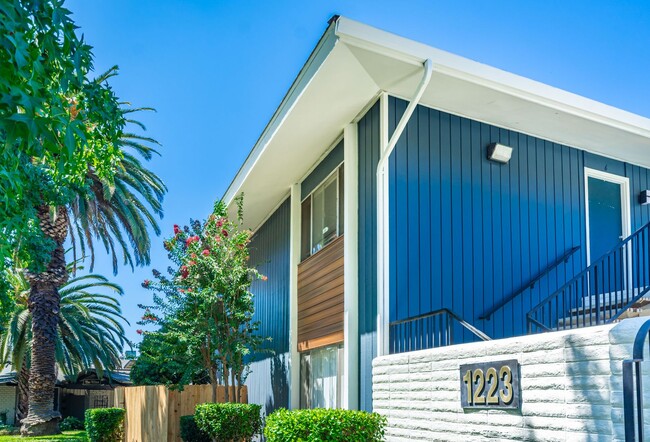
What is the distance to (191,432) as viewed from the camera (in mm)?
12484

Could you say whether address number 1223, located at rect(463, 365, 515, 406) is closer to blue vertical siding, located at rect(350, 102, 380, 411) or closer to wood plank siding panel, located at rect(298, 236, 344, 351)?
blue vertical siding, located at rect(350, 102, 380, 411)

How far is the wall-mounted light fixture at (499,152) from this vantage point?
10000 mm

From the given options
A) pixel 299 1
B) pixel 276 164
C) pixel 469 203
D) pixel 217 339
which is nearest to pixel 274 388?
pixel 217 339

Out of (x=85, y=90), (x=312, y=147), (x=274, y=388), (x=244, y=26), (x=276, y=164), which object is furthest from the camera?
(x=244, y=26)

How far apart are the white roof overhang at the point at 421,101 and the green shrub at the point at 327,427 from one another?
386 cm

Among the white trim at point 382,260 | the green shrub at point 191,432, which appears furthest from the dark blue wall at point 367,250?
the green shrub at point 191,432

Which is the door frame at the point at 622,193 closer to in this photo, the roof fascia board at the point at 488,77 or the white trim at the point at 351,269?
the roof fascia board at the point at 488,77

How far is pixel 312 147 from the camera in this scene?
11.4 meters

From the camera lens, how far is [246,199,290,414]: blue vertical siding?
13844mm

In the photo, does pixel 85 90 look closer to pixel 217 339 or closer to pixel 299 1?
pixel 299 1

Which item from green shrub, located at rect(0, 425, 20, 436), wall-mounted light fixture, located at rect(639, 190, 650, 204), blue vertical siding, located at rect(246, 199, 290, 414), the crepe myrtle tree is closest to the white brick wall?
the crepe myrtle tree

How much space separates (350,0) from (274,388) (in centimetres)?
783

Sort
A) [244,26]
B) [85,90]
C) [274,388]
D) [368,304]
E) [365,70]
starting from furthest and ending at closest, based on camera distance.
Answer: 1. [244,26]
2. [274,388]
3. [368,304]
4. [365,70]
5. [85,90]

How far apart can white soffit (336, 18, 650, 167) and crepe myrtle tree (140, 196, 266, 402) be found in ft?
16.0
